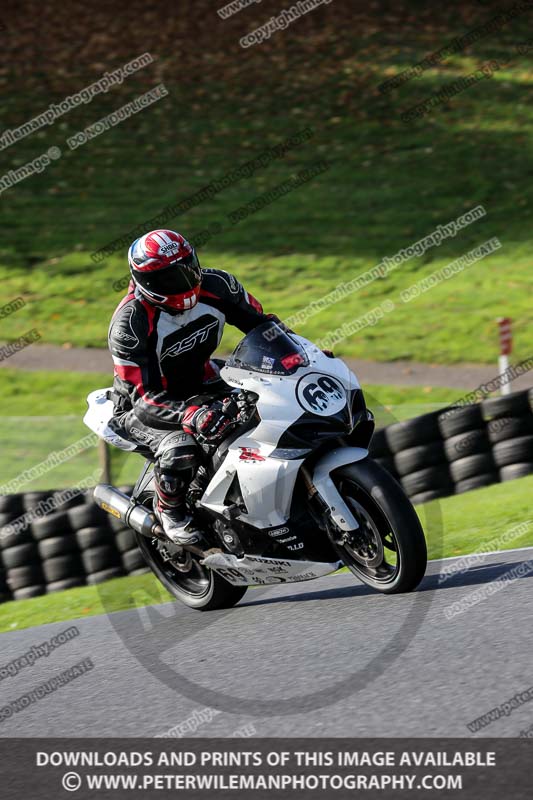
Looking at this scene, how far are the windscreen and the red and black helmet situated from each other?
0.45 metres

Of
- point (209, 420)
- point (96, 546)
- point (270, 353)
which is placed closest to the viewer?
point (209, 420)

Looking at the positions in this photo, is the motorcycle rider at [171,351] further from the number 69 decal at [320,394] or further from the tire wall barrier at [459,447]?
the tire wall barrier at [459,447]

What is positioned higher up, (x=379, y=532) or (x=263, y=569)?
(x=379, y=532)

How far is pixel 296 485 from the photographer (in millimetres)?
6004

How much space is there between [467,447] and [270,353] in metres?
3.68

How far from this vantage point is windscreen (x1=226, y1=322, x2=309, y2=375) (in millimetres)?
6008

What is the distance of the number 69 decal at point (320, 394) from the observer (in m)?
5.82

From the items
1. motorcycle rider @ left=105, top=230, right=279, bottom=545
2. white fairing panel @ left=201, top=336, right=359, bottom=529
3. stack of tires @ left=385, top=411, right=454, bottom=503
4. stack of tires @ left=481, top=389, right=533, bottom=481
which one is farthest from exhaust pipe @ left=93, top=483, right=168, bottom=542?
stack of tires @ left=481, top=389, right=533, bottom=481

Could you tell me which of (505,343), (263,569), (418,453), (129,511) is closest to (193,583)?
(129,511)

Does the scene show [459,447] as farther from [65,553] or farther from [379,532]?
[379,532]

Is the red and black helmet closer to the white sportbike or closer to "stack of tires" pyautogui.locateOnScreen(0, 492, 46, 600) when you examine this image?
the white sportbike

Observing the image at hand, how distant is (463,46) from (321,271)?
423 inches

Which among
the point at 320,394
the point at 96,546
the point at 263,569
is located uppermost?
the point at 320,394
